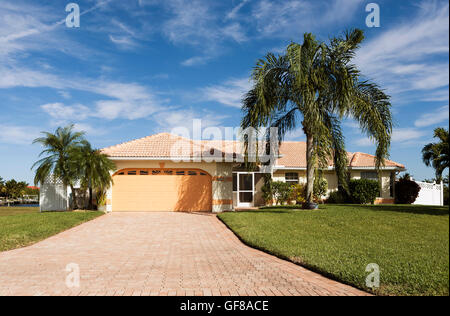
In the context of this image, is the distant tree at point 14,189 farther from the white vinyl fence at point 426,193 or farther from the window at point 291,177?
the white vinyl fence at point 426,193

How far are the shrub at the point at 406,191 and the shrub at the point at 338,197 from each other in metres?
3.96

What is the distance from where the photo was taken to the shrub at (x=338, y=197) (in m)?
23.9

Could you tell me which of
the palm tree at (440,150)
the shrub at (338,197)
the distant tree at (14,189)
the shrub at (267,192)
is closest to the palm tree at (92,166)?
the shrub at (267,192)

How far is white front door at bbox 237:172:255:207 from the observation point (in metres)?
23.0

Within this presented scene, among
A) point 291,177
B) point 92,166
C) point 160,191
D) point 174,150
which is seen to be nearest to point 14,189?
point 92,166

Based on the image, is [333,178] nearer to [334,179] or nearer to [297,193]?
[334,179]

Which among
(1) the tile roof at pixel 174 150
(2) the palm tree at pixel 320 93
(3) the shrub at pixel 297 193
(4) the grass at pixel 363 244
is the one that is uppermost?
(2) the palm tree at pixel 320 93

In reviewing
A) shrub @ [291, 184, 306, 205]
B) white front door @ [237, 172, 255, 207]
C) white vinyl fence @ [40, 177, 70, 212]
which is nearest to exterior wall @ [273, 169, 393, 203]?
shrub @ [291, 184, 306, 205]

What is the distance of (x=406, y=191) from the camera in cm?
2423

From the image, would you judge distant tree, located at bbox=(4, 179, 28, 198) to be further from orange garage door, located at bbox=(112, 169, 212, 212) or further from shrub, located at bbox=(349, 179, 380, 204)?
shrub, located at bbox=(349, 179, 380, 204)

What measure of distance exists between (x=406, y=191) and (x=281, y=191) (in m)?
9.36

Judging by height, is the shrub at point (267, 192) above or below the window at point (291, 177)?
below
